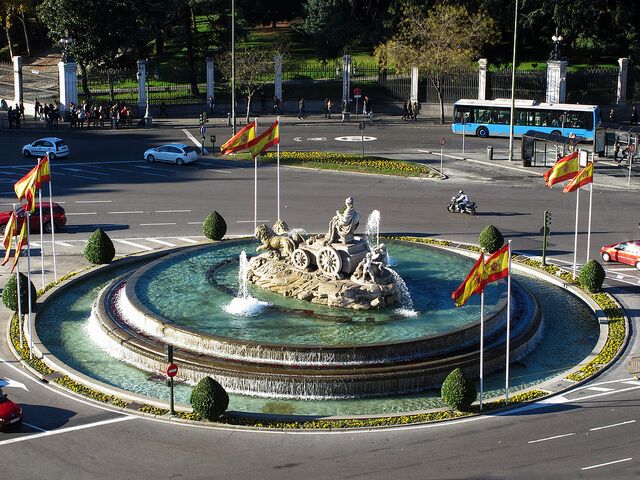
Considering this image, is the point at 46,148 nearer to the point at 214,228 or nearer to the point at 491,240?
the point at 214,228

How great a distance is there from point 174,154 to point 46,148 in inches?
318

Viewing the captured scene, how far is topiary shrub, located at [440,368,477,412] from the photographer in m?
26.9

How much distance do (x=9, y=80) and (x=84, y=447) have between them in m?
71.1

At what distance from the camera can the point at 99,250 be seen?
40.3m

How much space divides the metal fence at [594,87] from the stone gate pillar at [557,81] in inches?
131

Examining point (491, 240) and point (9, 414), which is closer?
point (9, 414)

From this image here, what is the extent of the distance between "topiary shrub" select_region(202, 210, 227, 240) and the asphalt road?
1.38 metres

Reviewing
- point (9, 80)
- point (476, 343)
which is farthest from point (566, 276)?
point (9, 80)

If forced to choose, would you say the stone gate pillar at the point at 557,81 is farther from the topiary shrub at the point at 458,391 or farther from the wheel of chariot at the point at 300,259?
the topiary shrub at the point at 458,391

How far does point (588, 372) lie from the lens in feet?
98.3

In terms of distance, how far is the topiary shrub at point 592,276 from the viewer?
37000 mm

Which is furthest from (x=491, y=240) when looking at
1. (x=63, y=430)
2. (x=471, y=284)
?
(x=63, y=430)

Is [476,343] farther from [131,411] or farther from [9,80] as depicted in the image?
[9,80]

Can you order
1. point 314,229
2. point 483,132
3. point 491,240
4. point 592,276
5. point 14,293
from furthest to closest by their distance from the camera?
point 483,132, point 314,229, point 491,240, point 592,276, point 14,293
